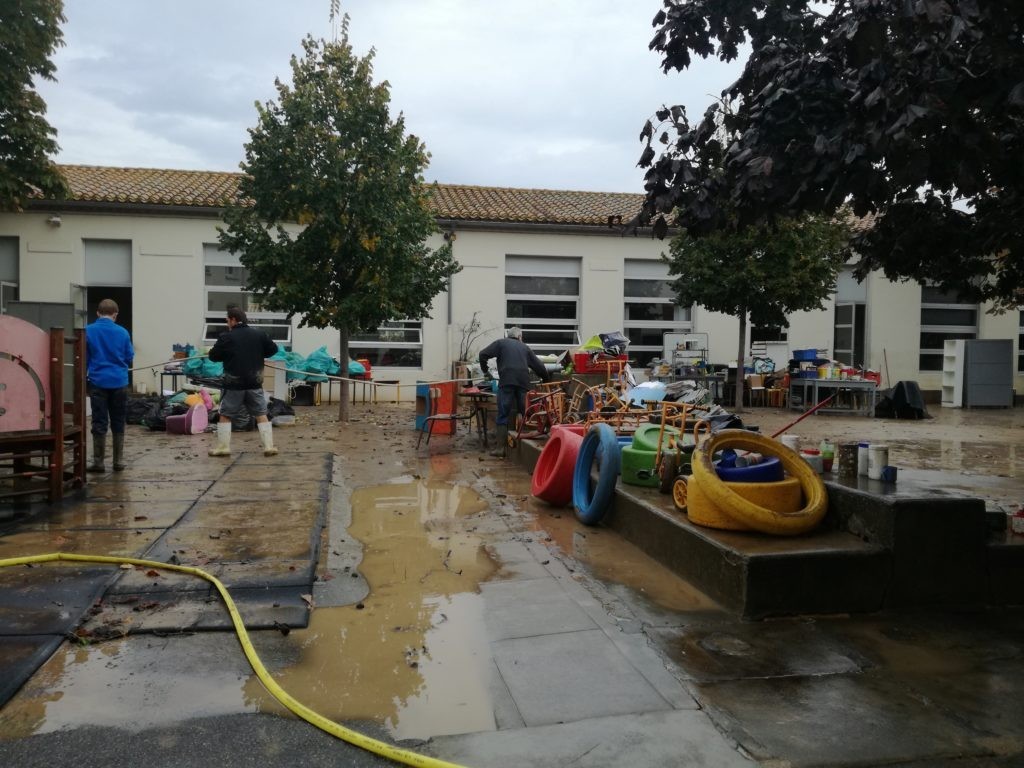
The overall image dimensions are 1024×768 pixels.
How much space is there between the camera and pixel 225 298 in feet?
67.2

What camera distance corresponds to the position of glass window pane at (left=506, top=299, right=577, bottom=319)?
2188 centimetres

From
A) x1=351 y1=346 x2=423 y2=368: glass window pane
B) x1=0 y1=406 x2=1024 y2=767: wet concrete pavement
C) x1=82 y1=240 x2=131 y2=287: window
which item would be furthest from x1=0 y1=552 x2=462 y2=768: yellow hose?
x1=82 y1=240 x2=131 y2=287: window

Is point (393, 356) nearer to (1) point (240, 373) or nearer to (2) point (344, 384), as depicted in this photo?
(2) point (344, 384)

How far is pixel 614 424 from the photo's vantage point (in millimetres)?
8172

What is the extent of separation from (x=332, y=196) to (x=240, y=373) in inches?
205

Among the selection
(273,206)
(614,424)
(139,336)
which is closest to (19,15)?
(273,206)

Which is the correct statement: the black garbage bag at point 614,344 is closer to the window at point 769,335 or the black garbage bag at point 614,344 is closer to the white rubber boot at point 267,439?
the white rubber boot at point 267,439

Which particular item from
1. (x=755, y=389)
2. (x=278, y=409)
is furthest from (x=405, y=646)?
(x=755, y=389)

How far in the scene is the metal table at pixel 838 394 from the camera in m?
17.5

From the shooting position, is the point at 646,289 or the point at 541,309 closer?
the point at 541,309

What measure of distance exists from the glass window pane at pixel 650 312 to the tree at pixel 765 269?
5002 mm

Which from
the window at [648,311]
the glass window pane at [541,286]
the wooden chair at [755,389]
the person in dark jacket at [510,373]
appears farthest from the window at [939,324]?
the person in dark jacket at [510,373]

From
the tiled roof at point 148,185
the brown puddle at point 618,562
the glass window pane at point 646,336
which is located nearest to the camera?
the brown puddle at point 618,562

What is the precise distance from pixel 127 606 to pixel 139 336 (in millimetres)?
Answer: 16949
